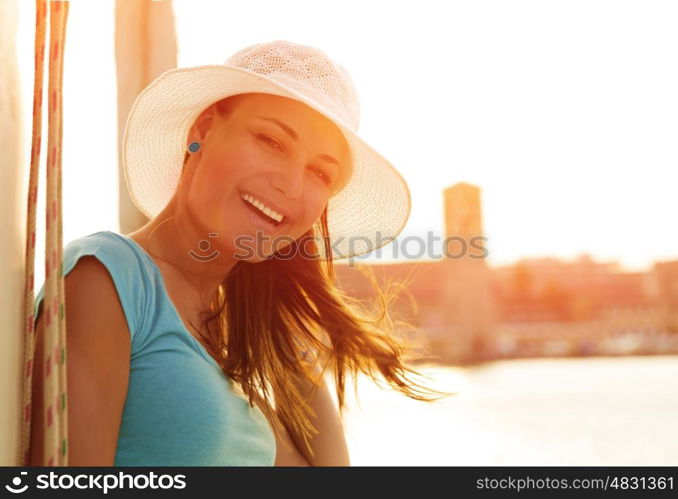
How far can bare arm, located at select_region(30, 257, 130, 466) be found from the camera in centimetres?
68

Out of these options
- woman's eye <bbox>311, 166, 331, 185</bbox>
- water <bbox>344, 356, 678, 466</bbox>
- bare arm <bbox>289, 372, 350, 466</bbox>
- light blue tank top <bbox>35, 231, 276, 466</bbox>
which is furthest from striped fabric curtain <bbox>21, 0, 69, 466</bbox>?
water <bbox>344, 356, 678, 466</bbox>

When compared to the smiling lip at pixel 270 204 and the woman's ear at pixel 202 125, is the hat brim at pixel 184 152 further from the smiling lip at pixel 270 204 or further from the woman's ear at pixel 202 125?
the smiling lip at pixel 270 204

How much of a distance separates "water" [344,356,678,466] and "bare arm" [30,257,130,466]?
2.41ft

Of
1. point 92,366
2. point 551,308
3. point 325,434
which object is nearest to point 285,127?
point 92,366

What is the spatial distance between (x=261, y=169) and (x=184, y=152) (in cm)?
31

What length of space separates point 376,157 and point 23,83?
2.07 ft

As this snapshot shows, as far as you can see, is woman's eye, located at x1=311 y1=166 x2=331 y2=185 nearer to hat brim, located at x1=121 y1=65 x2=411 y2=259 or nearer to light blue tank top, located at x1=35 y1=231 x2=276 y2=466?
hat brim, located at x1=121 y1=65 x2=411 y2=259

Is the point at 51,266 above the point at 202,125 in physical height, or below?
below

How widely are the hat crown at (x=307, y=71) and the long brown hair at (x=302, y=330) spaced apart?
327mm

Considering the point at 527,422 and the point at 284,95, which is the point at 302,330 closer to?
the point at 284,95

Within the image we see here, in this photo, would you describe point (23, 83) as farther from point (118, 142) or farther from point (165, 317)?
point (118, 142)

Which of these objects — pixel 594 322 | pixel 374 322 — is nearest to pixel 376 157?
pixel 374 322

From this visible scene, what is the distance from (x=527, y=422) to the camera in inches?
782

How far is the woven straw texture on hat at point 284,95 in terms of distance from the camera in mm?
1024
